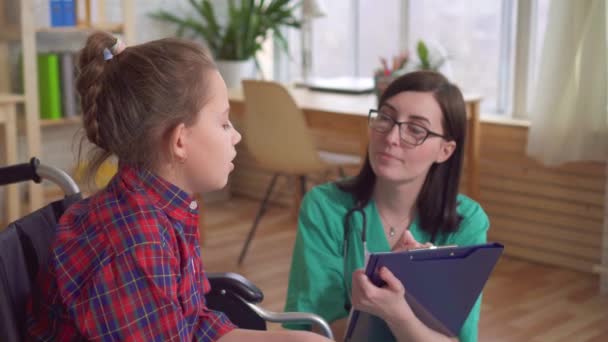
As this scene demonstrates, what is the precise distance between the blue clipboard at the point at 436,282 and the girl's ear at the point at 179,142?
345mm

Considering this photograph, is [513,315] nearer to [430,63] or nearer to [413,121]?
[430,63]

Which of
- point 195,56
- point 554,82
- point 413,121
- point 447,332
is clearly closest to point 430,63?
point 554,82

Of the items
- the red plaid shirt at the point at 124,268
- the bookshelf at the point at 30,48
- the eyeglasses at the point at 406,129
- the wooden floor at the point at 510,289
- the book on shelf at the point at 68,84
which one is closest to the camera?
the red plaid shirt at the point at 124,268

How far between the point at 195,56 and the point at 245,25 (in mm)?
3279

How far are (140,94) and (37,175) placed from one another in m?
0.60

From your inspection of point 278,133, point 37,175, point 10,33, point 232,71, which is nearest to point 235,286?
point 37,175

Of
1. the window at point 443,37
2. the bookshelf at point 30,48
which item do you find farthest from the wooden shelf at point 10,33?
the window at point 443,37

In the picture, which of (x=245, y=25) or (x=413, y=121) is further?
(x=245, y=25)

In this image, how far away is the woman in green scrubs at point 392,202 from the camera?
65.6 inches

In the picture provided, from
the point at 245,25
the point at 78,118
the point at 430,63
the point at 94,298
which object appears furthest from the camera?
the point at 245,25

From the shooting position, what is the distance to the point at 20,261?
1.25 m

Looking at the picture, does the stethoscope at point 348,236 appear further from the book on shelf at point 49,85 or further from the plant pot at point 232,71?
the plant pot at point 232,71

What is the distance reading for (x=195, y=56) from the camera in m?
1.19

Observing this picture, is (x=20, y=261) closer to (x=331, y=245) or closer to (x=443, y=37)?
(x=331, y=245)
